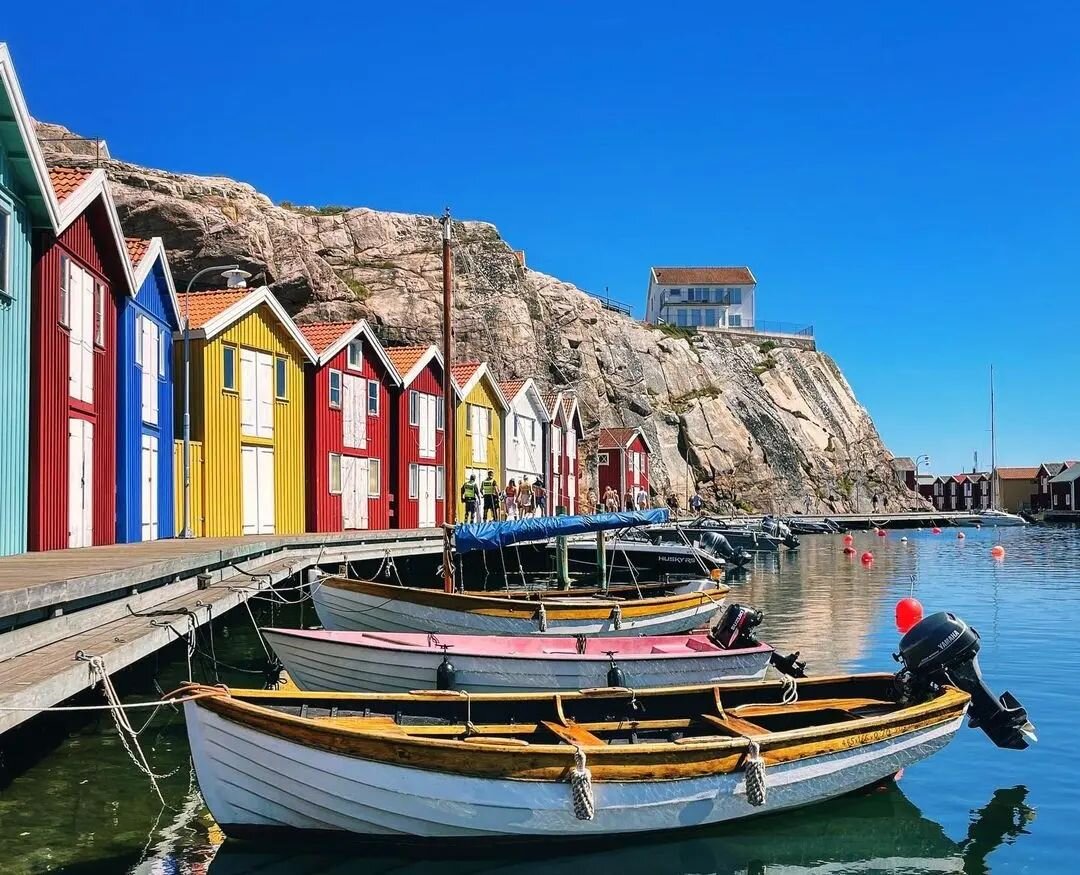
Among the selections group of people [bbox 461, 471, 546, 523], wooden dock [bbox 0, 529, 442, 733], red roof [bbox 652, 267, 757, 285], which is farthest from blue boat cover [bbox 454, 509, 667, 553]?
red roof [bbox 652, 267, 757, 285]

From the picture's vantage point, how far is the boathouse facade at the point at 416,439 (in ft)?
144

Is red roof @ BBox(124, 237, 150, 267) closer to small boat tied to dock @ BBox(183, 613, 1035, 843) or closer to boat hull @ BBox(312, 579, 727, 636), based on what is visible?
boat hull @ BBox(312, 579, 727, 636)

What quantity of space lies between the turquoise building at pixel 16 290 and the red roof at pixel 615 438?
6235 centimetres

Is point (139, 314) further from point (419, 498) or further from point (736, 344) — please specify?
point (736, 344)

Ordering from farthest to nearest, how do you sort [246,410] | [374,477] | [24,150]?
[374,477]
[246,410]
[24,150]

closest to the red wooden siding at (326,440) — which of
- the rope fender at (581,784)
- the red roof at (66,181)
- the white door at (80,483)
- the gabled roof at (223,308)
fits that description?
the gabled roof at (223,308)

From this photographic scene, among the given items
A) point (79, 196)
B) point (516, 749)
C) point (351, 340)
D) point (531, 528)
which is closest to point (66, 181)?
point (79, 196)

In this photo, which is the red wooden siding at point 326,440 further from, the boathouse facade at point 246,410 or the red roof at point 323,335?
the red roof at point 323,335

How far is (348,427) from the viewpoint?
3947 cm

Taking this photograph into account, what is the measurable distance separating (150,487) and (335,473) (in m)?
11.4

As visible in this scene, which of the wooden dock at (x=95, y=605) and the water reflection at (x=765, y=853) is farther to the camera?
the water reflection at (x=765, y=853)

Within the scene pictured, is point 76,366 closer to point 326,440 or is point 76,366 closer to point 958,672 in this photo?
point 326,440

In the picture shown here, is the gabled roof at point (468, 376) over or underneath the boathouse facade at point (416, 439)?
over

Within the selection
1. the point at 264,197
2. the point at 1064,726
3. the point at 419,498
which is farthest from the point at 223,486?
the point at 264,197
